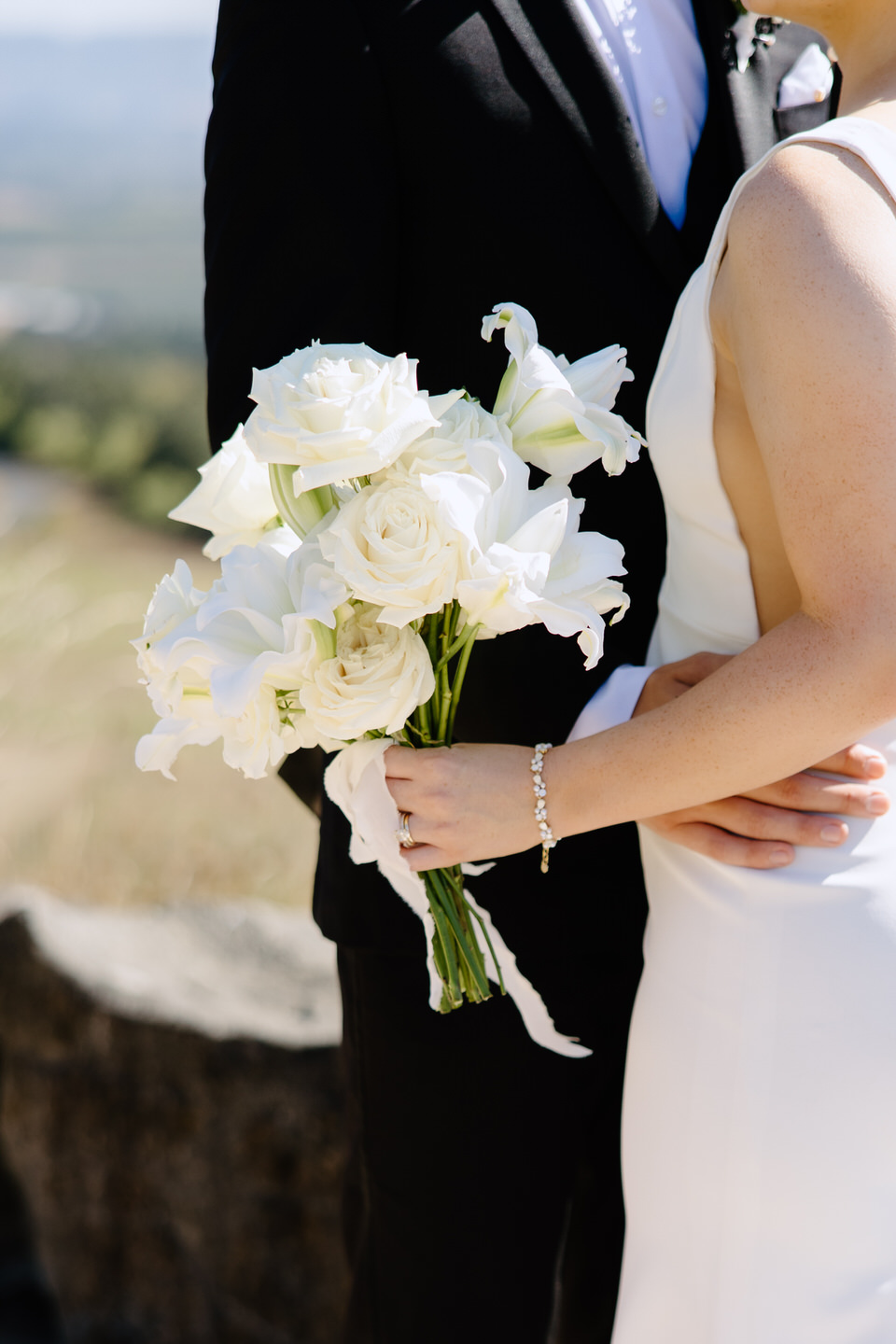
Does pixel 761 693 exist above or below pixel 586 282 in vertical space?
below

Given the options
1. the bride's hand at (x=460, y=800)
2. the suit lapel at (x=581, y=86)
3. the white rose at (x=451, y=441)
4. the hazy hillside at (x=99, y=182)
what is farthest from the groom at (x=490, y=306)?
the hazy hillside at (x=99, y=182)

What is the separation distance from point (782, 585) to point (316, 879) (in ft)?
2.82

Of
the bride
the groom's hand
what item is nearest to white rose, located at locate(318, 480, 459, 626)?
the bride

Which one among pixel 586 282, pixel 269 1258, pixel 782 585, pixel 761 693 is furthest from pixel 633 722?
pixel 269 1258

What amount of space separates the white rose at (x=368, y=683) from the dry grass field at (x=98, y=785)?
237 cm

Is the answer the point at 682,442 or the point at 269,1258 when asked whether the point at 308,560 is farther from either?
the point at 269,1258

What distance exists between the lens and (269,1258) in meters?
2.45

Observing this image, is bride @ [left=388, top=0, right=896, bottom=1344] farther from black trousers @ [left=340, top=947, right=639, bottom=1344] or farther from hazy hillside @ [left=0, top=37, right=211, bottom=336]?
hazy hillside @ [left=0, top=37, right=211, bottom=336]

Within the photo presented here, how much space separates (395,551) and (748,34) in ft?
4.12

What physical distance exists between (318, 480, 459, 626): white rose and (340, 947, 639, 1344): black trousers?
810 millimetres

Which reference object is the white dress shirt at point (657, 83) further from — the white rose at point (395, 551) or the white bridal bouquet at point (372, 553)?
the white rose at point (395, 551)

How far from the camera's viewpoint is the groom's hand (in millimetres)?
1339

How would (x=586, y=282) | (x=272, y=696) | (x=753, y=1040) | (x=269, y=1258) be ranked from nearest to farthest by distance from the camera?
(x=272, y=696) → (x=753, y=1040) → (x=586, y=282) → (x=269, y=1258)

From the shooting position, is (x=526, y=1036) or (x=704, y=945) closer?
(x=704, y=945)
